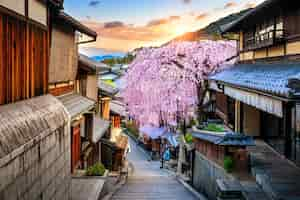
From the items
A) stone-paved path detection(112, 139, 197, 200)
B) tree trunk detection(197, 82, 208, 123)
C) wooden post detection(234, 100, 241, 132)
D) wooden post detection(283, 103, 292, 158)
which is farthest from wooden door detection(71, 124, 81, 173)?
tree trunk detection(197, 82, 208, 123)

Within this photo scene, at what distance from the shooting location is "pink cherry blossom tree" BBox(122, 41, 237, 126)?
874 inches

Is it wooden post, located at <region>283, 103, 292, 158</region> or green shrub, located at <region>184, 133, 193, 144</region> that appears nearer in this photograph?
wooden post, located at <region>283, 103, 292, 158</region>

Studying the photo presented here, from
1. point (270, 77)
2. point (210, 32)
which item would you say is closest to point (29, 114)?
point (270, 77)

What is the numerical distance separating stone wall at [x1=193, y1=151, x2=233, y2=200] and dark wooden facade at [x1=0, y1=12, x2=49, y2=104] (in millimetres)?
6219

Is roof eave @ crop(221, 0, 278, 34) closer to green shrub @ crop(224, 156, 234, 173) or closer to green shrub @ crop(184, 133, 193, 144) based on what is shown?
green shrub @ crop(224, 156, 234, 173)

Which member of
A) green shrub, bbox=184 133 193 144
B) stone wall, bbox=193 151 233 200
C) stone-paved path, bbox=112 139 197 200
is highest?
green shrub, bbox=184 133 193 144

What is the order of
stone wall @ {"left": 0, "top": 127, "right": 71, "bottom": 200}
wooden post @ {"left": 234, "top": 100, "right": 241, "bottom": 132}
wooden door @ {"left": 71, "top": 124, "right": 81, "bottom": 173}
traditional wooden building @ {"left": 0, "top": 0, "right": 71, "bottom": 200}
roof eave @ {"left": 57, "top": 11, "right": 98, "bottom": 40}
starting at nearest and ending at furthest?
stone wall @ {"left": 0, "top": 127, "right": 71, "bottom": 200}
traditional wooden building @ {"left": 0, "top": 0, "right": 71, "bottom": 200}
roof eave @ {"left": 57, "top": 11, "right": 98, "bottom": 40}
wooden door @ {"left": 71, "top": 124, "right": 81, "bottom": 173}
wooden post @ {"left": 234, "top": 100, "right": 241, "bottom": 132}

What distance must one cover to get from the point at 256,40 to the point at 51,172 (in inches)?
419

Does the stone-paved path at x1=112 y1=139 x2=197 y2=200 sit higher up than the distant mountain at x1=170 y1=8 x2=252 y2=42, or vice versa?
the distant mountain at x1=170 y1=8 x2=252 y2=42

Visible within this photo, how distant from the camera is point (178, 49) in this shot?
74.8ft

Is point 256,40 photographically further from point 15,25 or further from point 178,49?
point 15,25

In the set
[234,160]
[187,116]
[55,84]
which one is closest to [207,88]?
[187,116]

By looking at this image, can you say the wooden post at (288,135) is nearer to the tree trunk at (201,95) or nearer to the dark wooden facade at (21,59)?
the dark wooden facade at (21,59)

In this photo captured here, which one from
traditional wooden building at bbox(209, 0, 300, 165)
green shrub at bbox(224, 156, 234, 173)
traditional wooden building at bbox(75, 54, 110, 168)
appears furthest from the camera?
traditional wooden building at bbox(75, 54, 110, 168)
